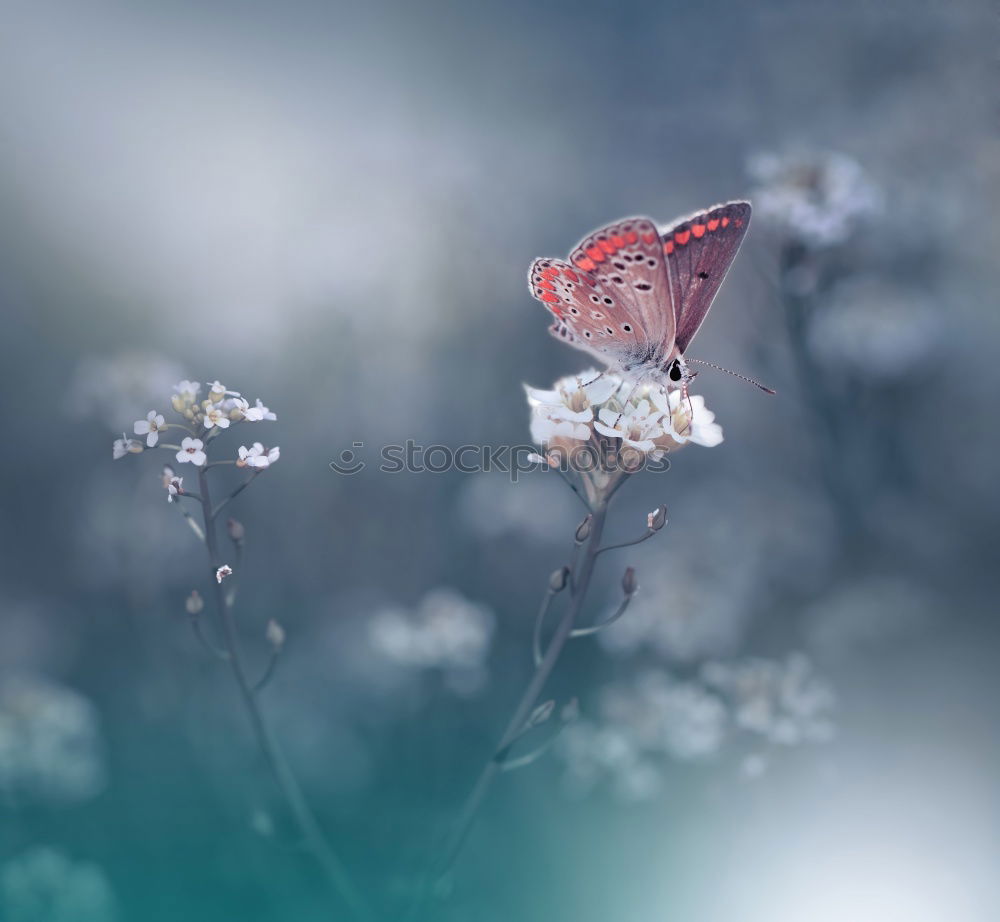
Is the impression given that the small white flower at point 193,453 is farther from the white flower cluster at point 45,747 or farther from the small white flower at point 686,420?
the white flower cluster at point 45,747

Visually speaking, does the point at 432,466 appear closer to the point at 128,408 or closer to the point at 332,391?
the point at 332,391

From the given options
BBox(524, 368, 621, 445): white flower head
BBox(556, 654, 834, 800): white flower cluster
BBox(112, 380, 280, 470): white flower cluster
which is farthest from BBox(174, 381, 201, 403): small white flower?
BBox(556, 654, 834, 800): white flower cluster

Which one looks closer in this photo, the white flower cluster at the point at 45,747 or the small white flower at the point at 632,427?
the small white flower at the point at 632,427

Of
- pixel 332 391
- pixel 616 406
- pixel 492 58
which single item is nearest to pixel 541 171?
pixel 492 58

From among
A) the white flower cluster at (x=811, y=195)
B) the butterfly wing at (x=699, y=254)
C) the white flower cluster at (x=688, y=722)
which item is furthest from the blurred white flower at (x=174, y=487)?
the white flower cluster at (x=811, y=195)

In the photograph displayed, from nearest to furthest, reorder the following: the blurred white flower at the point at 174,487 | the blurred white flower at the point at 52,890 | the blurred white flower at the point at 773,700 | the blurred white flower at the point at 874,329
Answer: the blurred white flower at the point at 174,487 < the blurred white flower at the point at 52,890 < the blurred white flower at the point at 773,700 < the blurred white flower at the point at 874,329

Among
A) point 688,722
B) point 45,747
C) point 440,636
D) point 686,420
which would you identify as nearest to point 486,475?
point 440,636

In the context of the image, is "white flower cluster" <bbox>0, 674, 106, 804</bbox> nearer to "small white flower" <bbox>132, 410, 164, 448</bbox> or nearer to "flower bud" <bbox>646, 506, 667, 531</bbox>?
"small white flower" <bbox>132, 410, 164, 448</bbox>
